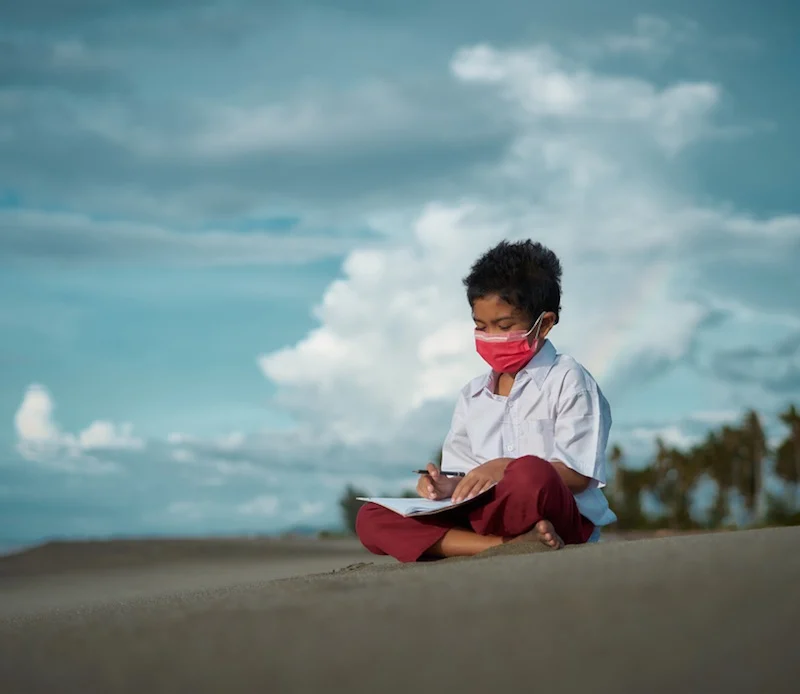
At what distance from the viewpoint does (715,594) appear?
2.47m

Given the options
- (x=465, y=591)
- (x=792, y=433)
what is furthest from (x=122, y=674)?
(x=792, y=433)

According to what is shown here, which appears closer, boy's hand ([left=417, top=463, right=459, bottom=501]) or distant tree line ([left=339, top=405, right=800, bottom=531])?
boy's hand ([left=417, top=463, right=459, bottom=501])

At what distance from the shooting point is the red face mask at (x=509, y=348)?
17.0 feet

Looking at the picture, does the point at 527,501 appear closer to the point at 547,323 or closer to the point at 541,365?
the point at 541,365

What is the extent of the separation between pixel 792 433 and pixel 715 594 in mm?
38140

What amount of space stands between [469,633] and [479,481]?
7.67 ft

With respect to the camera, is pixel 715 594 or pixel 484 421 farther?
pixel 484 421

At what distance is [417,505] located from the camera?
4.78 meters

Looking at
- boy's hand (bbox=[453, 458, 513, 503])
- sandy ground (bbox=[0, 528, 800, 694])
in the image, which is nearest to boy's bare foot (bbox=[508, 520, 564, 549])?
boy's hand (bbox=[453, 458, 513, 503])

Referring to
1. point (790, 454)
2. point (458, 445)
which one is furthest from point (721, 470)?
point (458, 445)

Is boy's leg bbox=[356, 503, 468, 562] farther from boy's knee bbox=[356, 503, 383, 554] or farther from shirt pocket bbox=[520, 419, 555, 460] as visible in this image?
shirt pocket bbox=[520, 419, 555, 460]

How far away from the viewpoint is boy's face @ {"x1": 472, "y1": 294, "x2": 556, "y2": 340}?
520cm

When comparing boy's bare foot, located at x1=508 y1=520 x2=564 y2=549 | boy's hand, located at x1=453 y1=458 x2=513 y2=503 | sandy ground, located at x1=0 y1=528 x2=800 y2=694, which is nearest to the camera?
sandy ground, located at x1=0 y1=528 x2=800 y2=694

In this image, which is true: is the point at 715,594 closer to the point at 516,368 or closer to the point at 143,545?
the point at 516,368
